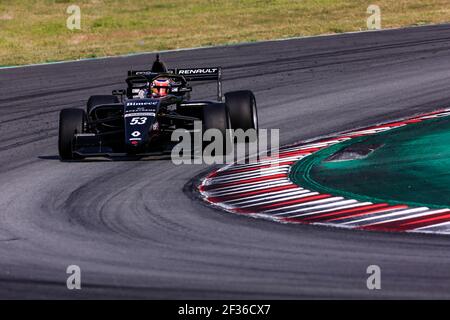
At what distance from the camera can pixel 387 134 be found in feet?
59.7

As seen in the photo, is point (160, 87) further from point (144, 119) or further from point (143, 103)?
point (144, 119)

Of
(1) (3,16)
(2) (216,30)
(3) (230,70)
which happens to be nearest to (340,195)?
(3) (230,70)

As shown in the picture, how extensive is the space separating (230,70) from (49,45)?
1198 cm

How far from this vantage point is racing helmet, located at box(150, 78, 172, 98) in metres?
18.2

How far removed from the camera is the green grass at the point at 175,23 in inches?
1357

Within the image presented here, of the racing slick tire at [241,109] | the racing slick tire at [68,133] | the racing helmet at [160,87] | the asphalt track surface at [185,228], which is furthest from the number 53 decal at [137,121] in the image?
the racing slick tire at [241,109]

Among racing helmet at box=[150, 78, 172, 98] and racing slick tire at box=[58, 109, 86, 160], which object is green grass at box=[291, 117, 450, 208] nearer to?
racing helmet at box=[150, 78, 172, 98]

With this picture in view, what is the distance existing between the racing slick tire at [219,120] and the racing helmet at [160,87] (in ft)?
4.99

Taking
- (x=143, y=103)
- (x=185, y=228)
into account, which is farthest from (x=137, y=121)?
(x=185, y=228)

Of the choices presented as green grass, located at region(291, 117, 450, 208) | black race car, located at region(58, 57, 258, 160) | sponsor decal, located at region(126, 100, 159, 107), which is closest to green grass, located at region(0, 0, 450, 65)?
black race car, located at region(58, 57, 258, 160)

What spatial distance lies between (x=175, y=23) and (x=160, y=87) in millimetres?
23892

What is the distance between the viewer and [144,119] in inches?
656
